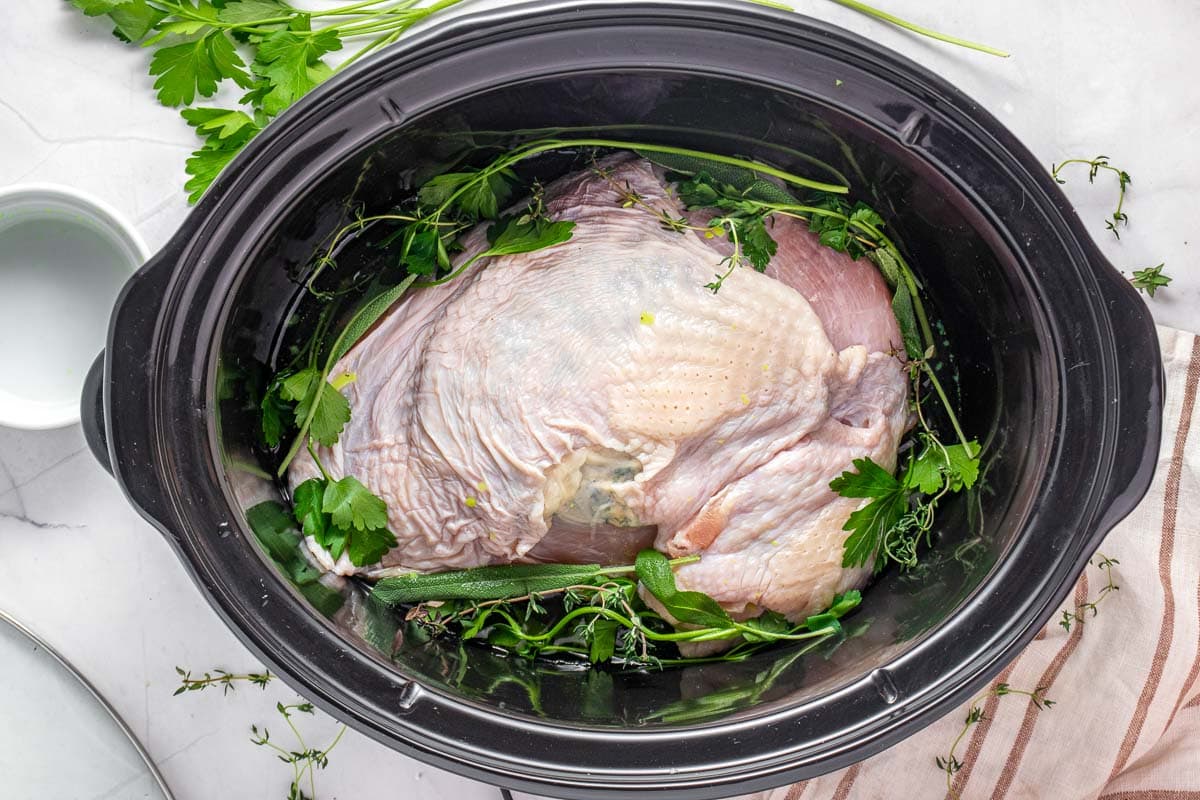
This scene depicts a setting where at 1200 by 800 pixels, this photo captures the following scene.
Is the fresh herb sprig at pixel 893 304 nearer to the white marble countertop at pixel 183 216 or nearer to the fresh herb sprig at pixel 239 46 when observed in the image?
the fresh herb sprig at pixel 239 46

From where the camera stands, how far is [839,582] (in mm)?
1159

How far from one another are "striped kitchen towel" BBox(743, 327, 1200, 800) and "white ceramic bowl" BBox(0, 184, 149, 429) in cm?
108

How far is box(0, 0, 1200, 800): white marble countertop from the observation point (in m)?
1.33

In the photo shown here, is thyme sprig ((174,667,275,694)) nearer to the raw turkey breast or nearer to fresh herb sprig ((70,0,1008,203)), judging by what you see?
the raw turkey breast

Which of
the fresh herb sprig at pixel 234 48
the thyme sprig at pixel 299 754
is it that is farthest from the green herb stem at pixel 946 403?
the thyme sprig at pixel 299 754

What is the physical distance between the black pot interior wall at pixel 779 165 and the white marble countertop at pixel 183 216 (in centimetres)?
31

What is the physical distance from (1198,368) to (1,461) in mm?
Answer: 1634

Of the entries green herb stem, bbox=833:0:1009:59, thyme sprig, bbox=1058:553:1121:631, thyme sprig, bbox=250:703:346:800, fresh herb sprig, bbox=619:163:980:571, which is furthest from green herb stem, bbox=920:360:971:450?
thyme sprig, bbox=250:703:346:800

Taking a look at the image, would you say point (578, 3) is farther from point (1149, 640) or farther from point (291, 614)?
point (1149, 640)

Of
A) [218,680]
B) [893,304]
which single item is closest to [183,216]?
[218,680]

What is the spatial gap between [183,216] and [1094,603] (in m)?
1.34

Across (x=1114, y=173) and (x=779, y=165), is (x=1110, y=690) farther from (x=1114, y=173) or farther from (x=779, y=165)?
(x=779, y=165)

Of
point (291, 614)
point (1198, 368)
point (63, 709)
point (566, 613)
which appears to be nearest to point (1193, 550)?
point (1198, 368)

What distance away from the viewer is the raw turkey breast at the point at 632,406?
109 cm
